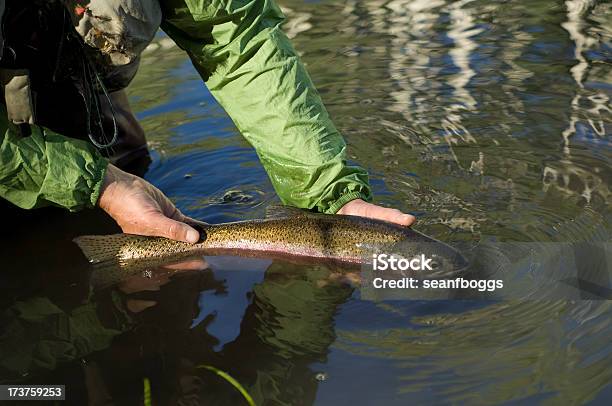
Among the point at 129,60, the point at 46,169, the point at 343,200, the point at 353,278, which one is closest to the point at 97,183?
the point at 46,169

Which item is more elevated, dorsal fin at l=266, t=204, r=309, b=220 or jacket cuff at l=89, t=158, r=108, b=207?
jacket cuff at l=89, t=158, r=108, b=207

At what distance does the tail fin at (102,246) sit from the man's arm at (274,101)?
0.82 meters

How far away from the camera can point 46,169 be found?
149 inches

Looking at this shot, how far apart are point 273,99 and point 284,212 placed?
1.84ft

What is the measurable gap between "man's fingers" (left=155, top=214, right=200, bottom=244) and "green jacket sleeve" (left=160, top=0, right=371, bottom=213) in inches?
20.5

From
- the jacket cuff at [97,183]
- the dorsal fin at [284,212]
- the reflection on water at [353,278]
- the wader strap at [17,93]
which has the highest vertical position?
the wader strap at [17,93]

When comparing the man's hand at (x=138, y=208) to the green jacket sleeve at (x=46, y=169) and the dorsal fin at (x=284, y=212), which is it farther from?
the dorsal fin at (x=284, y=212)

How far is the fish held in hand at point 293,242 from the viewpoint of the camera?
351 centimetres

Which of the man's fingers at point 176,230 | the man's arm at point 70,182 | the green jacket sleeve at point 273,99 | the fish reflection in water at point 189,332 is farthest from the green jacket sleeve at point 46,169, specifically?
the green jacket sleeve at point 273,99

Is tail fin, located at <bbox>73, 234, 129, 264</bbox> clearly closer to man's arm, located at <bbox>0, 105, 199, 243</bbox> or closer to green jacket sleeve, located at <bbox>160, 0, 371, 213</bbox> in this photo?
man's arm, located at <bbox>0, 105, 199, 243</bbox>

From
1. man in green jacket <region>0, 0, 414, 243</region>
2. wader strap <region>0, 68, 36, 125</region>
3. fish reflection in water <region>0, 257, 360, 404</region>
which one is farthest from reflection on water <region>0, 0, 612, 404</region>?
wader strap <region>0, 68, 36, 125</region>

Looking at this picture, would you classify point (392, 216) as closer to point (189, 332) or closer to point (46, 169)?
point (189, 332)

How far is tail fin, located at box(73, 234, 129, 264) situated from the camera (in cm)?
390

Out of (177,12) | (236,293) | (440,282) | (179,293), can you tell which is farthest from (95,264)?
(440,282)
